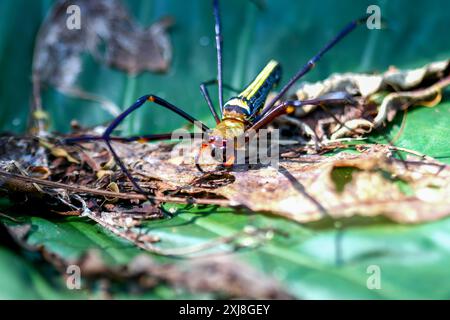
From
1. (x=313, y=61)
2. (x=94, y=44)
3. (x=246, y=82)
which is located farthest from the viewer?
(x=94, y=44)

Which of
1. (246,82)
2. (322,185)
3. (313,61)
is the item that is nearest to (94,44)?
(246,82)

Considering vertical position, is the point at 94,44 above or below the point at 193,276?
above

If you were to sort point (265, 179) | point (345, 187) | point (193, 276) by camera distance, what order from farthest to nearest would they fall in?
point (265, 179)
point (345, 187)
point (193, 276)

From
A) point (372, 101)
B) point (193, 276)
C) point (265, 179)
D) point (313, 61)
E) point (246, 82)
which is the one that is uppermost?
point (246, 82)

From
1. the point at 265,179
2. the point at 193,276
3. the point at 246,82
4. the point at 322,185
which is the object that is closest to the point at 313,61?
the point at 246,82

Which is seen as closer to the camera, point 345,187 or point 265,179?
point 345,187

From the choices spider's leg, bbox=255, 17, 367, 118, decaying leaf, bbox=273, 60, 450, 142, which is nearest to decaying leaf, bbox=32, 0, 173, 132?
spider's leg, bbox=255, 17, 367, 118

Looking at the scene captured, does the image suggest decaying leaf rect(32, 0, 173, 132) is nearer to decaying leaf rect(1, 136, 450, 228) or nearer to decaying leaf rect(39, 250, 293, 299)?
decaying leaf rect(1, 136, 450, 228)

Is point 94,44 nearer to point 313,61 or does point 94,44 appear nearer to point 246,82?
point 246,82
